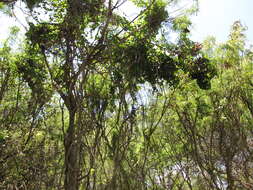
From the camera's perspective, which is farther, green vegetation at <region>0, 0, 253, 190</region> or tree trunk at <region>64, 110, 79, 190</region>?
green vegetation at <region>0, 0, 253, 190</region>

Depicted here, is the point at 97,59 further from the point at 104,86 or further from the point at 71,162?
the point at 71,162

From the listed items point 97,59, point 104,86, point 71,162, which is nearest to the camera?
point 71,162

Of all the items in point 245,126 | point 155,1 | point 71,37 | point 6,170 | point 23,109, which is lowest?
point 6,170

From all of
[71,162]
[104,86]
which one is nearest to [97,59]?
[104,86]

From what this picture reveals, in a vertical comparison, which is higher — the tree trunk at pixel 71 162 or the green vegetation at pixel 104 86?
the green vegetation at pixel 104 86

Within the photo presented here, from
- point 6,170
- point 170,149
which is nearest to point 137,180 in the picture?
point 170,149

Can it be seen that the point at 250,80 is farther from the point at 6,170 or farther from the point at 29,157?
the point at 6,170

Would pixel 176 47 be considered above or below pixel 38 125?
above

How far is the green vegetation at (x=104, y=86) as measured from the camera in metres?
4.05

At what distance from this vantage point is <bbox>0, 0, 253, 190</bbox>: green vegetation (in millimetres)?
4051

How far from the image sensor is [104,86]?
191 inches

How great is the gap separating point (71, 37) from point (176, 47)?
1.86 metres

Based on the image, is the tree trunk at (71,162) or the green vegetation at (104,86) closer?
the tree trunk at (71,162)

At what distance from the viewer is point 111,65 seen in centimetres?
445
